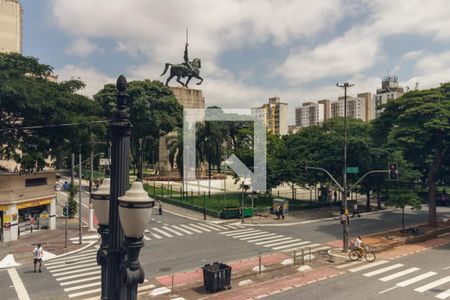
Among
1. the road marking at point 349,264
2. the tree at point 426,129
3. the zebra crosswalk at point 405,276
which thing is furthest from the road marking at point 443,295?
the tree at point 426,129

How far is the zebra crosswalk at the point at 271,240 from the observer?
25.5 m

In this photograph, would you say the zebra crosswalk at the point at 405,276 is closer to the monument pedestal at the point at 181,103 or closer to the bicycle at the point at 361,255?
the bicycle at the point at 361,255

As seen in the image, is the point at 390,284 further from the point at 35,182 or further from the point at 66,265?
the point at 35,182

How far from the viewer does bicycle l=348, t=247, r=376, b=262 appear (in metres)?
22.3

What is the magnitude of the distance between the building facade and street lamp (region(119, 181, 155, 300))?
92.4 ft

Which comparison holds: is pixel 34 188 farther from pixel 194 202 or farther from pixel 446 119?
pixel 446 119

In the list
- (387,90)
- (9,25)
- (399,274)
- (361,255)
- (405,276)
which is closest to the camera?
(405,276)

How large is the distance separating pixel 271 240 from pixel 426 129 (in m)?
15.7

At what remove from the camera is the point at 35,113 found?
29.4m

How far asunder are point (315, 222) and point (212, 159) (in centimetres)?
2810

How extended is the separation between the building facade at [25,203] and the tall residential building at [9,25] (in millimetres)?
46828

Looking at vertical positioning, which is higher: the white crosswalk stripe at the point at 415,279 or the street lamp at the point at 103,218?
the street lamp at the point at 103,218

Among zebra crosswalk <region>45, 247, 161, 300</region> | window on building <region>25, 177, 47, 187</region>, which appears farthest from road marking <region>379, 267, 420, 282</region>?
window on building <region>25, 177, 47, 187</region>

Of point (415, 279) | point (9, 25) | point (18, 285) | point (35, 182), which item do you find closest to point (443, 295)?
point (415, 279)
